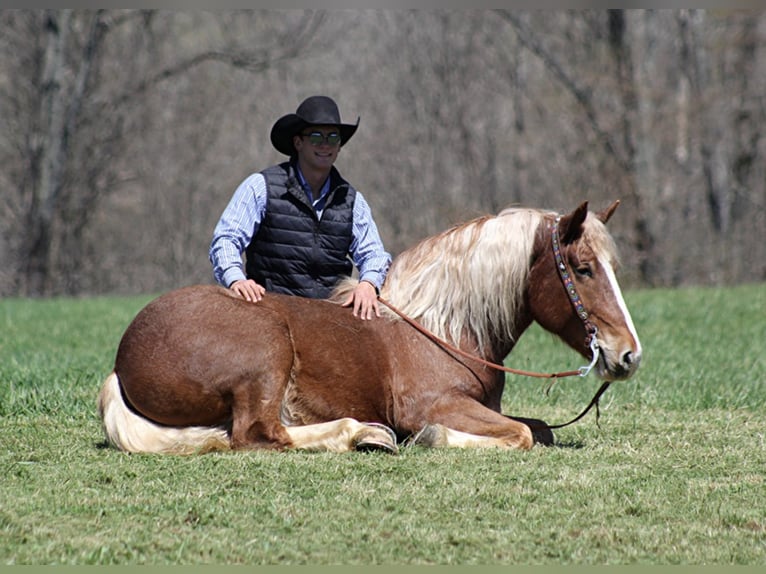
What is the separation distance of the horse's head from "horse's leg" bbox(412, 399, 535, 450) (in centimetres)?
59

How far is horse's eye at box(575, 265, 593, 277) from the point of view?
5840 mm

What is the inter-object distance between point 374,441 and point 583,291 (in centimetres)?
146

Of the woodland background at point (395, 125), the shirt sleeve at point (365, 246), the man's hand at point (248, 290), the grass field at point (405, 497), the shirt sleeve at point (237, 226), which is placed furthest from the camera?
the woodland background at point (395, 125)

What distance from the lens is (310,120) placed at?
6.48 meters

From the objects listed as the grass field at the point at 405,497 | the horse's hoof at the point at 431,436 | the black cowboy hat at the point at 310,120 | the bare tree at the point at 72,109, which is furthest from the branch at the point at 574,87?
the horse's hoof at the point at 431,436

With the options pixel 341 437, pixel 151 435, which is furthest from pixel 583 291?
pixel 151 435

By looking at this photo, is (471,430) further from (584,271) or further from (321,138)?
(321,138)

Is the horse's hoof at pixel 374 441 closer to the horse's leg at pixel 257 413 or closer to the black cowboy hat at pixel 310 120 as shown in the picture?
the horse's leg at pixel 257 413


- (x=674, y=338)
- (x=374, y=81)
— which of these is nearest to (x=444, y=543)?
(x=674, y=338)

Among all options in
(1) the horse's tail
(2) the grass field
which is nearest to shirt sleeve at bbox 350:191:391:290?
(2) the grass field

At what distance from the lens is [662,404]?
25.3 ft

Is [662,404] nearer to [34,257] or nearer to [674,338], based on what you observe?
[674,338]

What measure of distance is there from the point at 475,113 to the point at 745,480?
26.8 meters

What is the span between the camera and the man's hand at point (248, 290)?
5.97 meters
